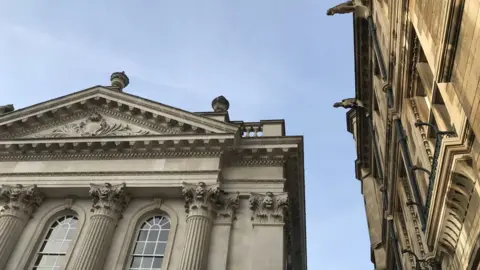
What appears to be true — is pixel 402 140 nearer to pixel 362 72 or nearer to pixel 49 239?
pixel 362 72

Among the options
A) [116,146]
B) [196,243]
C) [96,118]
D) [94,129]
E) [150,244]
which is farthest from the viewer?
[96,118]

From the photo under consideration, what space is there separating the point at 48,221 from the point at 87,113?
542 cm

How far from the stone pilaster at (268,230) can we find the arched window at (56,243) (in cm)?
697

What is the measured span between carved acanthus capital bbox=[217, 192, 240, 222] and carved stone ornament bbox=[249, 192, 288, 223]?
630mm

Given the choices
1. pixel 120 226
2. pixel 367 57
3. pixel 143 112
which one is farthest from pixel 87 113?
pixel 367 57

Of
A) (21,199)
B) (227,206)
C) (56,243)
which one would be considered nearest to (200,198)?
(227,206)

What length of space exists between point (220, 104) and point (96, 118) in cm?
567

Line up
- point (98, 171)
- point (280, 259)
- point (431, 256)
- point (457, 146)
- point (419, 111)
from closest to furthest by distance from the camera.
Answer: point (457, 146) < point (431, 256) < point (419, 111) < point (280, 259) < point (98, 171)

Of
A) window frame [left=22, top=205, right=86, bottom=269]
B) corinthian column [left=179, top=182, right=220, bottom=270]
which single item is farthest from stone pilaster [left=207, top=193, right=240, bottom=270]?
window frame [left=22, top=205, right=86, bottom=269]

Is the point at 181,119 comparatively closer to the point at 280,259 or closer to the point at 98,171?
the point at 98,171

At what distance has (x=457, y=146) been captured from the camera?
23.3 ft

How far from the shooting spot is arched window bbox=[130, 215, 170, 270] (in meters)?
17.5

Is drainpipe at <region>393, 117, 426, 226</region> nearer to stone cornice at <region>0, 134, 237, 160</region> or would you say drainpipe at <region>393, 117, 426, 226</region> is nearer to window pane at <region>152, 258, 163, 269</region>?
stone cornice at <region>0, 134, 237, 160</region>

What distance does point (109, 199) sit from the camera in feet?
61.1
